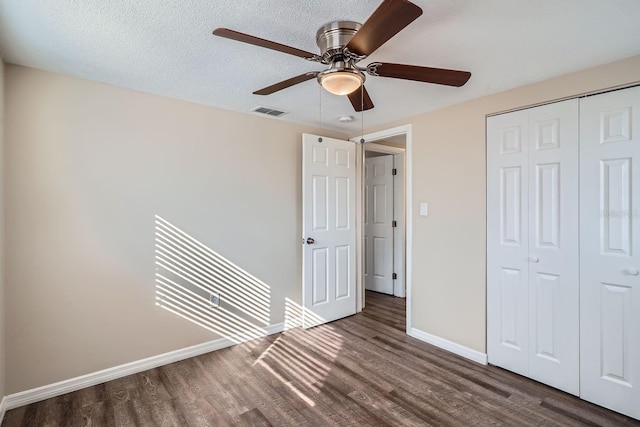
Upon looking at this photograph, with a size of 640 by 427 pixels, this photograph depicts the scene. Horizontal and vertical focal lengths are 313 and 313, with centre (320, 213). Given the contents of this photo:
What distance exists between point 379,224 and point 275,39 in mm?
3595

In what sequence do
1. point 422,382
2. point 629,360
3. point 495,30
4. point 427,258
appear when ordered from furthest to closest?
point 427,258
point 422,382
point 629,360
point 495,30

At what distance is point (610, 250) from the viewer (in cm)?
209

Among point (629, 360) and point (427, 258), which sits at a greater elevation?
point (427, 258)

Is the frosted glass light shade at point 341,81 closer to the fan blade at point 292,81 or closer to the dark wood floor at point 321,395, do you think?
the fan blade at point 292,81

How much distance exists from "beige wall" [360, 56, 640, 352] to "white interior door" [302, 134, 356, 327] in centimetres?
83

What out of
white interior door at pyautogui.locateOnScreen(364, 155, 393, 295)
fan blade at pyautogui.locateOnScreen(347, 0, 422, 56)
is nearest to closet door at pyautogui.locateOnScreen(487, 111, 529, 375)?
fan blade at pyautogui.locateOnScreen(347, 0, 422, 56)

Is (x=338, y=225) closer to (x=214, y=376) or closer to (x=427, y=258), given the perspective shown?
(x=427, y=258)

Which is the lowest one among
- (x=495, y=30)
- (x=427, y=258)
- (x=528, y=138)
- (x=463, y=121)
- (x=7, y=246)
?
(x=427, y=258)

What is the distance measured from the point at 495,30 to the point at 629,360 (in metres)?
2.22

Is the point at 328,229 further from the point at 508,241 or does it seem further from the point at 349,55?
the point at 349,55

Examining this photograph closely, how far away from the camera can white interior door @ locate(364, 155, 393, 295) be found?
15.9ft

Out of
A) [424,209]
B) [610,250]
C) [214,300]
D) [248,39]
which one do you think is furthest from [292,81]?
[610,250]

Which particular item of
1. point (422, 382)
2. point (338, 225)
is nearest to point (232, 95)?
point (338, 225)

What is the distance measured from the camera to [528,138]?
2.45m
